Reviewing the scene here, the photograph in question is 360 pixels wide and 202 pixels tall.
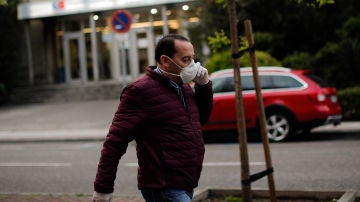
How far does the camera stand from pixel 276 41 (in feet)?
70.9

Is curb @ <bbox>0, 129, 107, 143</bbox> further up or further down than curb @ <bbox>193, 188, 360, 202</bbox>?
further down

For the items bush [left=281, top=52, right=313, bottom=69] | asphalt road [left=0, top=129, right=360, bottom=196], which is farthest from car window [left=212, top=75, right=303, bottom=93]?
bush [left=281, top=52, right=313, bottom=69]

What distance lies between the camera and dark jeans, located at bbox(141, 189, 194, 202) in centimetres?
362

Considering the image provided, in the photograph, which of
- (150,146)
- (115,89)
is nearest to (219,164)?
(150,146)

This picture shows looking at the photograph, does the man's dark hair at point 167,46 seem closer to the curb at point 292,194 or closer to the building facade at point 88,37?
the curb at point 292,194

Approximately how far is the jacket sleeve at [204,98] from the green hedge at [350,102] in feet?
46.0

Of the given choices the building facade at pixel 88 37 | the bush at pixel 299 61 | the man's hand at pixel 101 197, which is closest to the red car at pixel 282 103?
the bush at pixel 299 61

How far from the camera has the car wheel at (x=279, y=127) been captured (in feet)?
45.4

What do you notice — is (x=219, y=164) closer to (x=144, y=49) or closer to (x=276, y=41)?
(x=276, y=41)

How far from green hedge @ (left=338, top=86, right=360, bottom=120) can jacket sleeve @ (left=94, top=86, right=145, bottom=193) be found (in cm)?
1453

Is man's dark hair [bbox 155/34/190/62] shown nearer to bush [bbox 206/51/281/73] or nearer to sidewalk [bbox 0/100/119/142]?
sidewalk [bbox 0/100/119/142]

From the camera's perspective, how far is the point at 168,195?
3.62m

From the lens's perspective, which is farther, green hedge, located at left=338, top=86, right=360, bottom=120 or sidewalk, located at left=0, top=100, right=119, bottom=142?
sidewalk, located at left=0, top=100, right=119, bottom=142

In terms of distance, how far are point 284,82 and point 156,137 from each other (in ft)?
35.1
